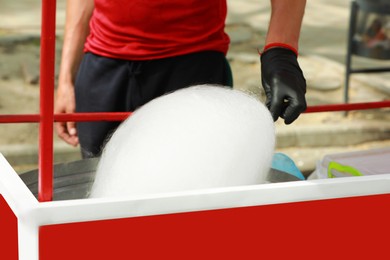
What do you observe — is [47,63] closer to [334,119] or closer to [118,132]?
[118,132]

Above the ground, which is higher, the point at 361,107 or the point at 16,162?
the point at 361,107

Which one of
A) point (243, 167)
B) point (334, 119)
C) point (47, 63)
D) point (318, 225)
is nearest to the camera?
point (47, 63)

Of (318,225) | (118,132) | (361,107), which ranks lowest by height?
(361,107)

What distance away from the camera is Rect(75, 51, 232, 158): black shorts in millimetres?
2086

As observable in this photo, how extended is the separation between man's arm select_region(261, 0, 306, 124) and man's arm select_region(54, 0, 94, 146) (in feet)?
2.65

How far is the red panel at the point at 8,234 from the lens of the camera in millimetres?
1031

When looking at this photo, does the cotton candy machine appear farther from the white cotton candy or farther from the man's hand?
the man's hand

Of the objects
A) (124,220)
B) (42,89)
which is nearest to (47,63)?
(42,89)

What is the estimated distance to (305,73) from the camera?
5.77m

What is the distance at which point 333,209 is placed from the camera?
111cm

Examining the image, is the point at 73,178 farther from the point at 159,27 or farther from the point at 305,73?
the point at 305,73

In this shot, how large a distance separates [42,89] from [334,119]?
414cm

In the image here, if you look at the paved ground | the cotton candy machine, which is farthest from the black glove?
the paved ground

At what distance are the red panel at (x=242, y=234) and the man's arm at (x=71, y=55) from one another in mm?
1341
